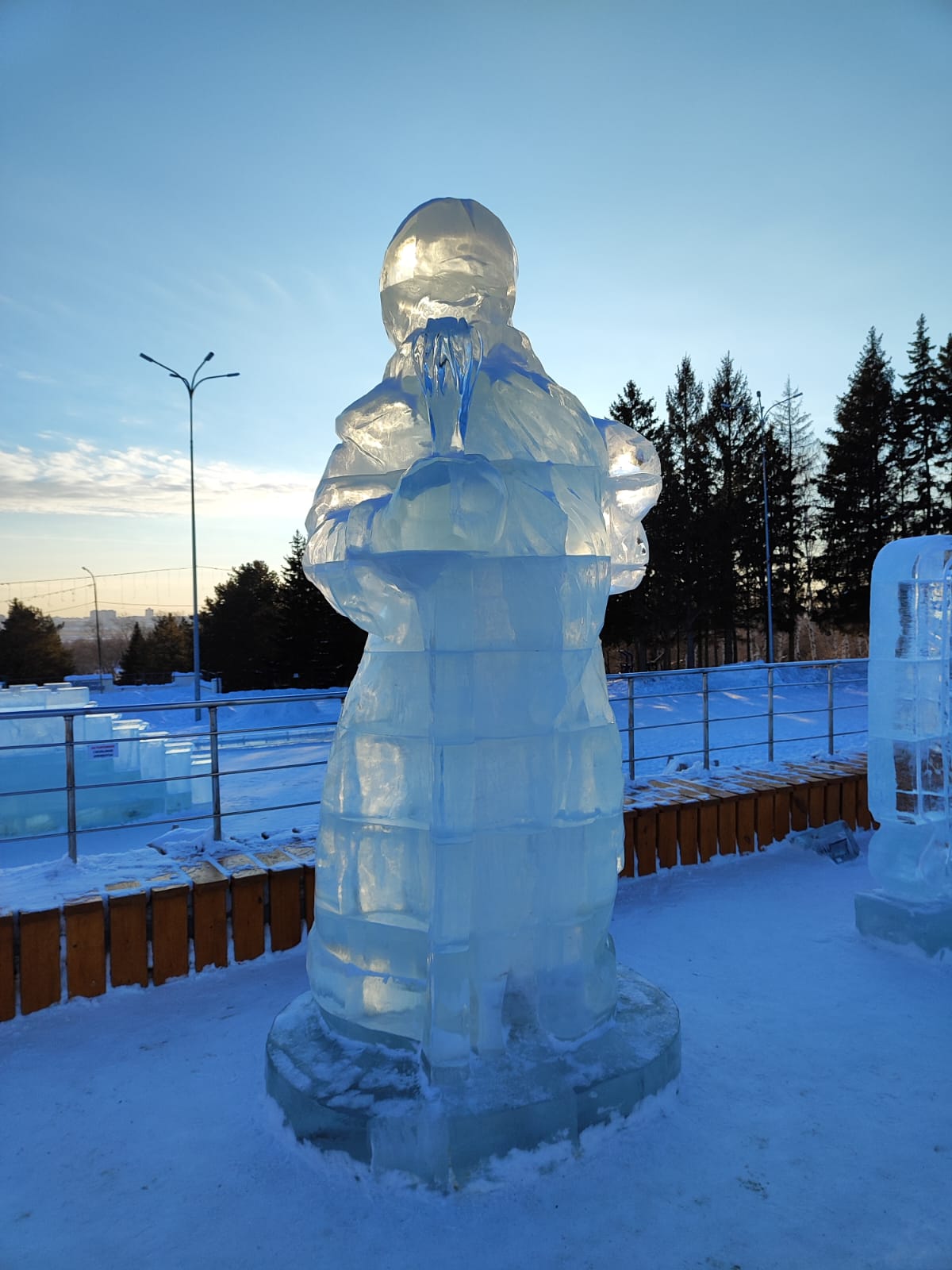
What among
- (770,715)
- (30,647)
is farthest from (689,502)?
(30,647)

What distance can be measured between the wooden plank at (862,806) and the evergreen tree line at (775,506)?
21.2m

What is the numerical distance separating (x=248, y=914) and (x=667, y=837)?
2718 mm

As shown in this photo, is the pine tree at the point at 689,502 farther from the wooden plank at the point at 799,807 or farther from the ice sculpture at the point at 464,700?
the ice sculpture at the point at 464,700

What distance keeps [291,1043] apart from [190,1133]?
393mm

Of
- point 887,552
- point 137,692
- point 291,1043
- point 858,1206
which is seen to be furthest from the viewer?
point 137,692

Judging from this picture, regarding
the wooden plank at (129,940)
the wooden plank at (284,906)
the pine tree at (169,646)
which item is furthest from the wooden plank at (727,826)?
the pine tree at (169,646)

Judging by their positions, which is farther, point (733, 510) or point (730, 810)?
point (733, 510)

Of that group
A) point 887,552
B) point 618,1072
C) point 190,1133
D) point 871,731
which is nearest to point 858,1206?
point 618,1072

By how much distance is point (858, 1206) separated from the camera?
223cm

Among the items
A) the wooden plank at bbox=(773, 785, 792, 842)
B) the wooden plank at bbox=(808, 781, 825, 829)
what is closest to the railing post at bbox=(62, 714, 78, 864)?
the wooden plank at bbox=(773, 785, 792, 842)

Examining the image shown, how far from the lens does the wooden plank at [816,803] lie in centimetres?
604

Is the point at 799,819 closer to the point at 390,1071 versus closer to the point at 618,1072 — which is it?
the point at 618,1072

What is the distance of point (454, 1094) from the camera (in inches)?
94.3

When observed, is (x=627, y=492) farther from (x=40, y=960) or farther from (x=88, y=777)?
(x=88, y=777)
